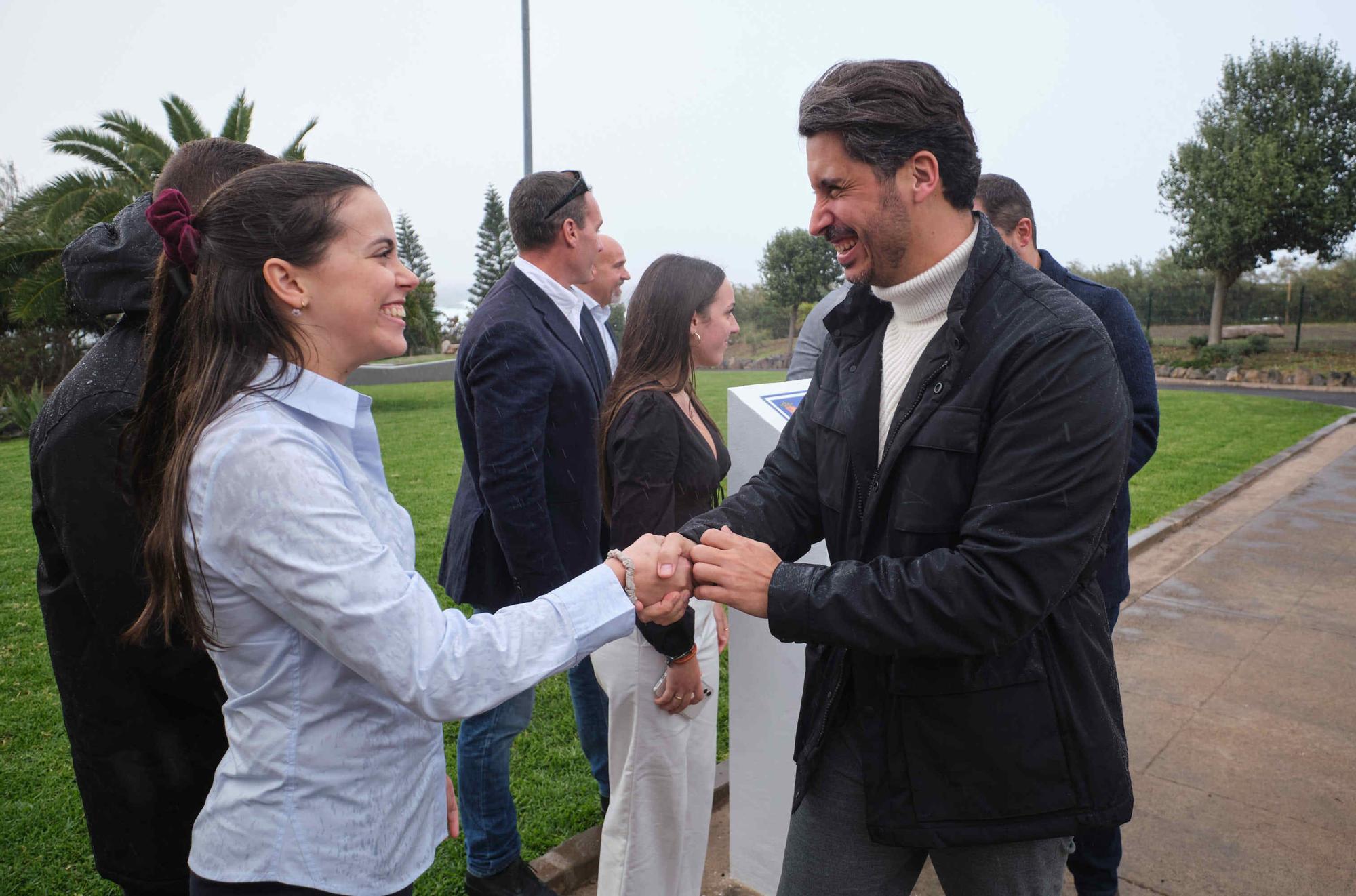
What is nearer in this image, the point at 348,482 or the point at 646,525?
the point at 348,482

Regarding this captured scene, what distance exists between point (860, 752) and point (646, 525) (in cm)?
112

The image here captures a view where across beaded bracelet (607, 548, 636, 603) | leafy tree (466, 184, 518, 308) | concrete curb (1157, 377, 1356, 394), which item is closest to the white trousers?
beaded bracelet (607, 548, 636, 603)

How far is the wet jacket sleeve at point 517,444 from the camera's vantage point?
281 cm

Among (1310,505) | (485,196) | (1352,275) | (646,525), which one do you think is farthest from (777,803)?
(485,196)

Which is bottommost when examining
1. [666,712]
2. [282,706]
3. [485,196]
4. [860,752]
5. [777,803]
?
[777,803]

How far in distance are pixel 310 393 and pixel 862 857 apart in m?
1.36

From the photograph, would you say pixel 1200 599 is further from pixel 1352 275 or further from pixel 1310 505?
pixel 1352 275

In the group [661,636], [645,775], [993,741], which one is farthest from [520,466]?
[993,741]

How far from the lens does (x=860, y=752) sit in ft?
5.90

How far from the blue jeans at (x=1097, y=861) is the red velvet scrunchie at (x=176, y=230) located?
104 inches

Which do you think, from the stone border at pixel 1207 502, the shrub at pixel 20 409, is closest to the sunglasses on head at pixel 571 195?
the stone border at pixel 1207 502

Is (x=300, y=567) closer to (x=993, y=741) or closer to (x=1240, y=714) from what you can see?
(x=993, y=741)

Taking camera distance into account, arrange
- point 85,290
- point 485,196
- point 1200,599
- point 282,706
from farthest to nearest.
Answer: point 485,196 → point 1200,599 → point 85,290 → point 282,706

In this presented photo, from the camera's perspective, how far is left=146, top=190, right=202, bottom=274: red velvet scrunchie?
1.57m
